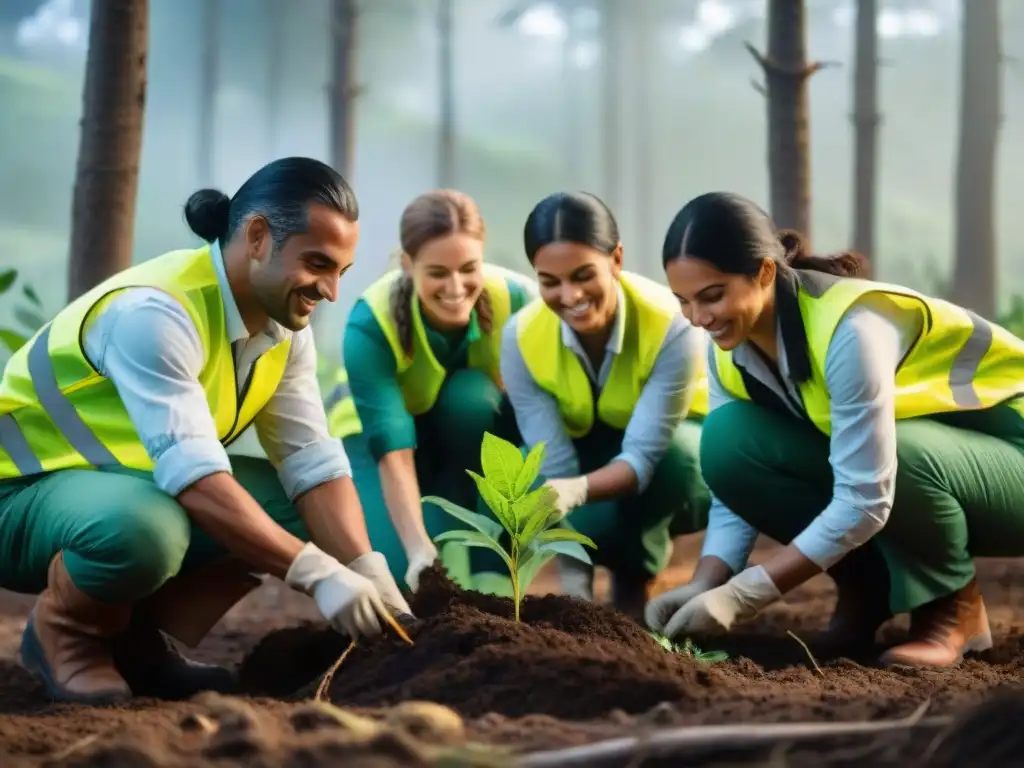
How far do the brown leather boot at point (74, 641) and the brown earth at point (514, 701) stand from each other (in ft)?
0.25

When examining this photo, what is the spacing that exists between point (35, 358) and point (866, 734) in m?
1.71

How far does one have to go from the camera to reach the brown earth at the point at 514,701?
124 centimetres

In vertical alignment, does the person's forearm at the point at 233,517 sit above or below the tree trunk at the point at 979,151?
below

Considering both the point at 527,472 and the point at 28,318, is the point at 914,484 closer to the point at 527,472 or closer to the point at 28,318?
the point at 527,472

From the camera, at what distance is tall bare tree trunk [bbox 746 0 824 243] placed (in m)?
4.01

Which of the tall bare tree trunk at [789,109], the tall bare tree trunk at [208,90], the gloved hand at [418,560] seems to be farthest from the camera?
the tall bare tree trunk at [208,90]

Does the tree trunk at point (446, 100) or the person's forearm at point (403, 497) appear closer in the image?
the person's forearm at point (403, 497)

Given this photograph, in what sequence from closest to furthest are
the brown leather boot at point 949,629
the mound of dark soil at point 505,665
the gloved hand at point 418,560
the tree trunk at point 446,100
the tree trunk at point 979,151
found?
1. the mound of dark soil at point 505,665
2. the brown leather boot at point 949,629
3. the gloved hand at point 418,560
4. the tree trunk at point 979,151
5. the tree trunk at point 446,100

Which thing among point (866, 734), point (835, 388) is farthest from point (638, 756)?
point (835, 388)

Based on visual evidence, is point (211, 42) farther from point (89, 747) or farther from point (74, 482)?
point (89, 747)

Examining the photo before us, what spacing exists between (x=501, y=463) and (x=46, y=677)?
0.97 m

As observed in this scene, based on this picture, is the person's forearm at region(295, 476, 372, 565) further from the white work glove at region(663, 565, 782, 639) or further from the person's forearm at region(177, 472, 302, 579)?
the white work glove at region(663, 565, 782, 639)

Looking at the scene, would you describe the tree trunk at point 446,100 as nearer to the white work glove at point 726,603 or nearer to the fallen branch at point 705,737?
the white work glove at point 726,603

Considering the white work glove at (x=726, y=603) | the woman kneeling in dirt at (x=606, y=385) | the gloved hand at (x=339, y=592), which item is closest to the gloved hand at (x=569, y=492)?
the woman kneeling in dirt at (x=606, y=385)
